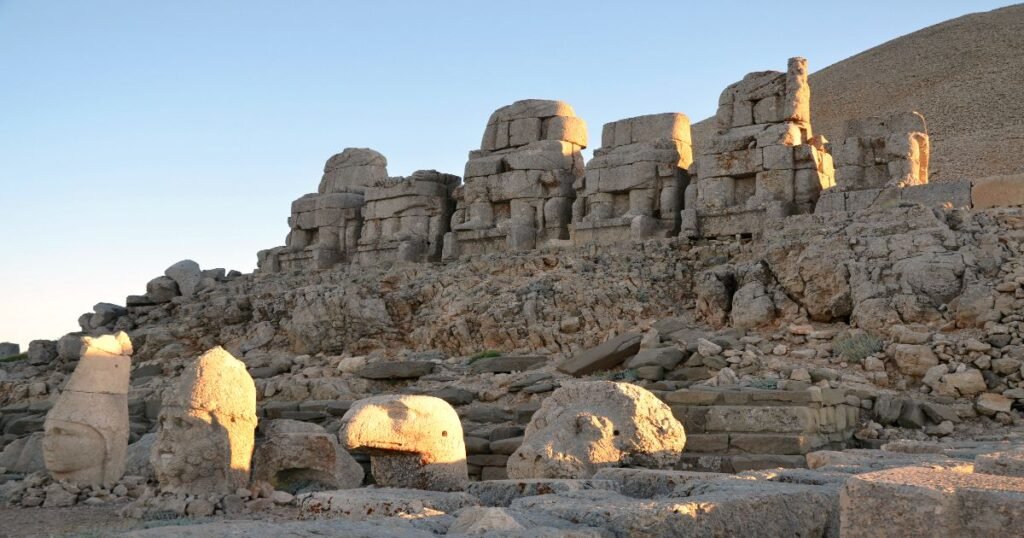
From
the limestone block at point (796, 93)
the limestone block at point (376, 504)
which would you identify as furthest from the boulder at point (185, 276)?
the limestone block at point (376, 504)

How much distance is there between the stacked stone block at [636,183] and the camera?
16.3m

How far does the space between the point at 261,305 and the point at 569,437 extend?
12052 mm

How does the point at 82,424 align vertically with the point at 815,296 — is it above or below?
below

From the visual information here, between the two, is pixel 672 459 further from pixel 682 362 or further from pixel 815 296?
pixel 815 296

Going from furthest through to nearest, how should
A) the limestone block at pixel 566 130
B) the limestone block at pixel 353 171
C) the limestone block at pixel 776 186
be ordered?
the limestone block at pixel 353 171
the limestone block at pixel 566 130
the limestone block at pixel 776 186

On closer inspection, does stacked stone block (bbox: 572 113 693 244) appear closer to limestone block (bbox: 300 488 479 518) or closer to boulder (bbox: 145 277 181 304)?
boulder (bbox: 145 277 181 304)

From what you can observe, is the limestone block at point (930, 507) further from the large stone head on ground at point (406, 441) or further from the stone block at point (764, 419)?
the stone block at point (764, 419)

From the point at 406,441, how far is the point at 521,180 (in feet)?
37.1

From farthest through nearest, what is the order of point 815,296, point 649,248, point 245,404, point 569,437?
point 649,248 → point 815,296 → point 245,404 → point 569,437

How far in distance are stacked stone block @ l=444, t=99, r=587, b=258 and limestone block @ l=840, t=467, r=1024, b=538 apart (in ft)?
45.4

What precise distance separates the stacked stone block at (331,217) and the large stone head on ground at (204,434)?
12.3 metres

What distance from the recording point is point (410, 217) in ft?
64.3

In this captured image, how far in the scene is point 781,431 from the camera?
355 inches

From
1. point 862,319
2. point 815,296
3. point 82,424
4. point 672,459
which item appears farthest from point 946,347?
point 82,424
